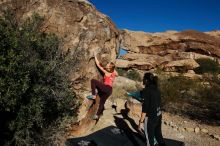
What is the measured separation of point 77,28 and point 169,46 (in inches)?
1072

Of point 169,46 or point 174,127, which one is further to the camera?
point 169,46

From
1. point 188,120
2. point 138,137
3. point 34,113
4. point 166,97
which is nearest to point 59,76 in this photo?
point 34,113

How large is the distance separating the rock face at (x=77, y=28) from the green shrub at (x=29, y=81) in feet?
1.68

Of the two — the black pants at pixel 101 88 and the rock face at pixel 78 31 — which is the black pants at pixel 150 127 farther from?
the rock face at pixel 78 31

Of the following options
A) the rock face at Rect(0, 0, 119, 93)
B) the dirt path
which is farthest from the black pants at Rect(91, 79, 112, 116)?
the dirt path

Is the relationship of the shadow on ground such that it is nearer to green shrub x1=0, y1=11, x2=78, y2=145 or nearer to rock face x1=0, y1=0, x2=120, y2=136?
rock face x1=0, y1=0, x2=120, y2=136

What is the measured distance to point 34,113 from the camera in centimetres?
685

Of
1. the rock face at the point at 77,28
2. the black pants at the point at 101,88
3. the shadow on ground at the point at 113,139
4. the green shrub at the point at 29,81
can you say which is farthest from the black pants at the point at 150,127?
the rock face at the point at 77,28

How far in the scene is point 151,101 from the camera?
19.6ft

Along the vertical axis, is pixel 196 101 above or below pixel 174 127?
above

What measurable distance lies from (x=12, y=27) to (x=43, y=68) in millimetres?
1383

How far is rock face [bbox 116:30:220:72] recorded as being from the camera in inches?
1290

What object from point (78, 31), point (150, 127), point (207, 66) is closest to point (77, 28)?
point (78, 31)

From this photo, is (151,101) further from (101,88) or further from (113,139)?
(101,88)
